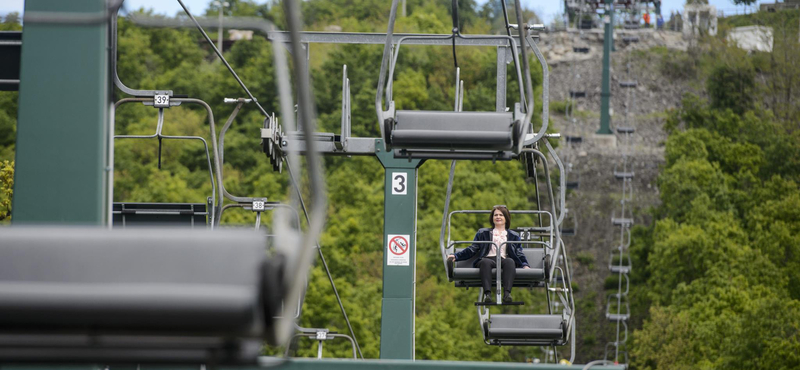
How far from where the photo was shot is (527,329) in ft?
33.0

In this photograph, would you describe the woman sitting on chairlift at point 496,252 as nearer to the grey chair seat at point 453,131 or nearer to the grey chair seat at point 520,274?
the grey chair seat at point 520,274

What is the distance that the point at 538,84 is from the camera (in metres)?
44.5

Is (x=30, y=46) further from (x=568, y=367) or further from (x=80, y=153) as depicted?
(x=568, y=367)

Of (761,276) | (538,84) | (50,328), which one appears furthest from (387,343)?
(538,84)

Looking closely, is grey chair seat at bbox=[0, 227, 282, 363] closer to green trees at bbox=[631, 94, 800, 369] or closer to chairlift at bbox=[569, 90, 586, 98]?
green trees at bbox=[631, 94, 800, 369]

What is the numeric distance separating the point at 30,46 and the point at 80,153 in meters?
0.44

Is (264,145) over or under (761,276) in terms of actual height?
over

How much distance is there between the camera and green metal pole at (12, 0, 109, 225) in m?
3.95

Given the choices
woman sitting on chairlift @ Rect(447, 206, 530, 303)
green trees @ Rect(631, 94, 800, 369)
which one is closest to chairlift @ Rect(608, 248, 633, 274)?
green trees @ Rect(631, 94, 800, 369)

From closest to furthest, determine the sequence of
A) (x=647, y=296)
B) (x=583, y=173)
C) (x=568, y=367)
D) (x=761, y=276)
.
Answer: (x=568, y=367)
(x=761, y=276)
(x=647, y=296)
(x=583, y=173)

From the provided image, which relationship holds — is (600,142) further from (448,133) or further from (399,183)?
(448,133)

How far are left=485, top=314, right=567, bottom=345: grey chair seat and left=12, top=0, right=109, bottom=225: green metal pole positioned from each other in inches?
248

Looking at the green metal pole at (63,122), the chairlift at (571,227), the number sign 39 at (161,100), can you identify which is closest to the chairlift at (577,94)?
the chairlift at (571,227)

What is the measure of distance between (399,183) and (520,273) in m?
1.45
